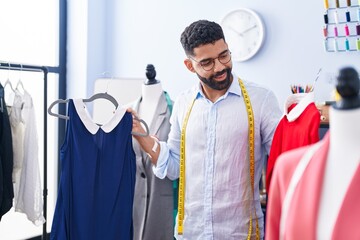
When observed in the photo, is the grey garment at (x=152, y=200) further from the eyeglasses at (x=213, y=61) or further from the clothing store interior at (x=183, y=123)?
the eyeglasses at (x=213, y=61)

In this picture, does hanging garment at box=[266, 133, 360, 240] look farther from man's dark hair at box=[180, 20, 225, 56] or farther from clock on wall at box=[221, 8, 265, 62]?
clock on wall at box=[221, 8, 265, 62]

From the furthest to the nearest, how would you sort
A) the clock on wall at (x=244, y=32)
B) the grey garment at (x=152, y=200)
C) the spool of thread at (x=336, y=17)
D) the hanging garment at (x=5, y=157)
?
the clock on wall at (x=244, y=32)
the spool of thread at (x=336, y=17)
the hanging garment at (x=5, y=157)
the grey garment at (x=152, y=200)

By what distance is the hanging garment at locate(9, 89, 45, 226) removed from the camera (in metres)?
2.36

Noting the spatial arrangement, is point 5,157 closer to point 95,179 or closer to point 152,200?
point 95,179

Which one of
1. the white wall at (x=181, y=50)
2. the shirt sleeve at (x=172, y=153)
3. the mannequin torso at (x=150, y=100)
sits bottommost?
the shirt sleeve at (x=172, y=153)

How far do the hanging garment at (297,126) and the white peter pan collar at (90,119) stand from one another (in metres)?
0.67

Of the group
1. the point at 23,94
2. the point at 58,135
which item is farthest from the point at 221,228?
the point at 58,135

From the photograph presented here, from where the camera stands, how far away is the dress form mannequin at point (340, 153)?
0.87 meters

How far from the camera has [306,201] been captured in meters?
0.90

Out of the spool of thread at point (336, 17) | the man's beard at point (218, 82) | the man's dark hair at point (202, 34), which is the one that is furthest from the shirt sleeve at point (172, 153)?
the spool of thread at point (336, 17)

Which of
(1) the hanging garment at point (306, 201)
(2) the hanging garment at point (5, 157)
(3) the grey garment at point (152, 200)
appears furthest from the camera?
(2) the hanging garment at point (5, 157)

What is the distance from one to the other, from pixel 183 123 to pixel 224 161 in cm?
27

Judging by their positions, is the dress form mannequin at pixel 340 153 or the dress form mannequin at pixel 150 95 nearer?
the dress form mannequin at pixel 340 153

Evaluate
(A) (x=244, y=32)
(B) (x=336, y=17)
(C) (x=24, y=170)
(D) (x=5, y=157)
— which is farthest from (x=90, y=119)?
(B) (x=336, y=17)
